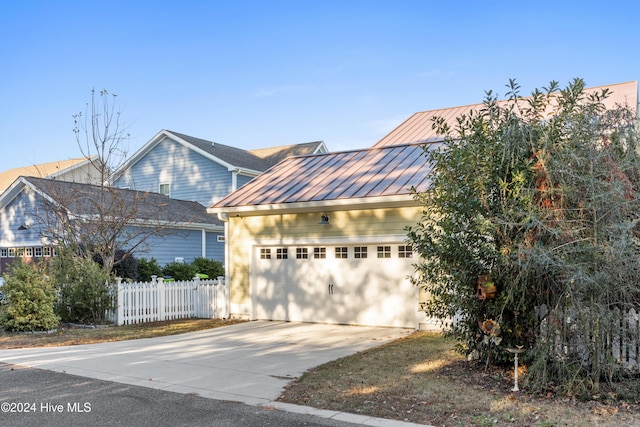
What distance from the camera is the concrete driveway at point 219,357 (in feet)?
22.1

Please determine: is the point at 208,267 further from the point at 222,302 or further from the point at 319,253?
the point at 319,253

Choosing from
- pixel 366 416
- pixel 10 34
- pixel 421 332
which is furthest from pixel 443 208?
pixel 10 34

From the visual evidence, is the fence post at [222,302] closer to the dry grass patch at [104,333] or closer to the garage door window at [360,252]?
the dry grass patch at [104,333]

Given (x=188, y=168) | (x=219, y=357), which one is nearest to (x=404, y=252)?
(x=219, y=357)

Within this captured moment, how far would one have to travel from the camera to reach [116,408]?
222 inches

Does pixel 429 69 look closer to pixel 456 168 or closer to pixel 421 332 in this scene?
pixel 421 332

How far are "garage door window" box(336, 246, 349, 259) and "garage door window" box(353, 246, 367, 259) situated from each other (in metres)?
0.22

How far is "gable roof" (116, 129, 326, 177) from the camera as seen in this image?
85.4ft

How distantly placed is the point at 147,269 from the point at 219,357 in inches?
463

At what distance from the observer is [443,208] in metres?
6.95

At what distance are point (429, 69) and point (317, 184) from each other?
21.3 feet

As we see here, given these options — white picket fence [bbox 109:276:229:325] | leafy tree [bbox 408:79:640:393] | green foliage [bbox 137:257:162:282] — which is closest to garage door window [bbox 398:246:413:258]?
leafy tree [bbox 408:79:640:393]

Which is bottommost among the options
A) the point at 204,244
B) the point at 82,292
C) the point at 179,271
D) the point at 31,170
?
the point at 82,292

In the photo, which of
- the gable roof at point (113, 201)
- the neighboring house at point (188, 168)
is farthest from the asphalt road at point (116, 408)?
the neighboring house at point (188, 168)
